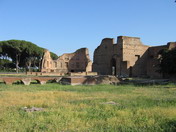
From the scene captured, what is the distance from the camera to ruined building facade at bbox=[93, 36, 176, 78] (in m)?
A: 36.1

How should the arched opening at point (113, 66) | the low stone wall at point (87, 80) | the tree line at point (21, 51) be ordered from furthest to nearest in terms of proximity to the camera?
the tree line at point (21, 51)
the arched opening at point (113, 66)
the low stone wall at point (87, 80)

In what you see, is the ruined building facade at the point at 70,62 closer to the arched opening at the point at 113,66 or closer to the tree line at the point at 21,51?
the tree line at the point at 21,51

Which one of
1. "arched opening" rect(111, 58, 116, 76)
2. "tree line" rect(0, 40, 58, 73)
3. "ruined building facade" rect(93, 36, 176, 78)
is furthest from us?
"tree line" rect(0, 40, 58, 73)

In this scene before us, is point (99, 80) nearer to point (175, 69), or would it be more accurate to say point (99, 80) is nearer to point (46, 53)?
point (175, 69)

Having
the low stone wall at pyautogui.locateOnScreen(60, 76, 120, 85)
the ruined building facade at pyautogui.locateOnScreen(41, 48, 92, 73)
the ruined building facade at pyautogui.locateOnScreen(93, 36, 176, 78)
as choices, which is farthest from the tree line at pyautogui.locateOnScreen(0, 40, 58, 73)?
the low stone wall at pyautogui.locateOnScreen(60, 76, 120, 85)

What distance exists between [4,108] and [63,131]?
356 cm

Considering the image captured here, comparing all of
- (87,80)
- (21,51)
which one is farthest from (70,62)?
(87,80)

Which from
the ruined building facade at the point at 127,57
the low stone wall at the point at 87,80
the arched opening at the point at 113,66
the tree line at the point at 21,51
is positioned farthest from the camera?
the tree line at the point at 21,51

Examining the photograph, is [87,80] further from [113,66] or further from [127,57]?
[113,66]

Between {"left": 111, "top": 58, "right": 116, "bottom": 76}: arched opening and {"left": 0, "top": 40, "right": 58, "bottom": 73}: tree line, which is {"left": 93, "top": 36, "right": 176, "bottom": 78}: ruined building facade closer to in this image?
{"left": 111, "top": 58, "right": 116, "bottom": 76}: arched opening

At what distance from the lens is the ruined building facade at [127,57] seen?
36125mm

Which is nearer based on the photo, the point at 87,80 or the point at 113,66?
the point at 87,80

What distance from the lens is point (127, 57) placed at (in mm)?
36656

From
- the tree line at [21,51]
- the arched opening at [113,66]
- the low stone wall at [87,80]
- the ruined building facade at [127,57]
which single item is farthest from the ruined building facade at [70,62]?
the low stone wall at [87,80]
